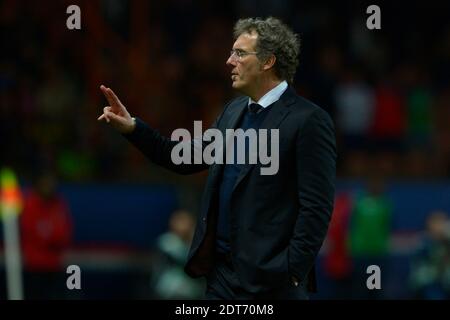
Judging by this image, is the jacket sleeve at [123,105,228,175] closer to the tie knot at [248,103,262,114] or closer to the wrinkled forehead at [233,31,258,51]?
the tie knot at [248,103,262,114]

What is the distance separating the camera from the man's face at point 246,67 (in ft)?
20.5

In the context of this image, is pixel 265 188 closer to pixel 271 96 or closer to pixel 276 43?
pixel 271 96

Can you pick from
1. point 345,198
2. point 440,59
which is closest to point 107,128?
point 345,198

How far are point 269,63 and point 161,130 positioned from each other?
7271 millimetres

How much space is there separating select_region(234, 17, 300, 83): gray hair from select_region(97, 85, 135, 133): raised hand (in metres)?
Result: 0.70

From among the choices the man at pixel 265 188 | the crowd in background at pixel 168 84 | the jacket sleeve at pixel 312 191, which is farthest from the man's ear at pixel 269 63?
the crowd in background at pixel 168 84

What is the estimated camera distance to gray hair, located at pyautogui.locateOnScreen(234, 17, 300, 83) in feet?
20.6

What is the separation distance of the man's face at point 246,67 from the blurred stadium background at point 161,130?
238 inches

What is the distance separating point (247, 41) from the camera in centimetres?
630

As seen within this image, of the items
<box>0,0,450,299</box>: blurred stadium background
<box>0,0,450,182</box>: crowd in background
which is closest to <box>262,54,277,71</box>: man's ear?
<box>0,0,450,299</box>: blurred stadium background

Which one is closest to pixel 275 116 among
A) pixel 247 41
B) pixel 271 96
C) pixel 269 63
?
pixel 271 96

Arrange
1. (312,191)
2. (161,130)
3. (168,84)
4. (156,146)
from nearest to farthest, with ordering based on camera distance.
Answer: (312,191) → (156,146) → (161,130) → (168,84)

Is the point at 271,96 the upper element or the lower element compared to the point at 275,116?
upper
